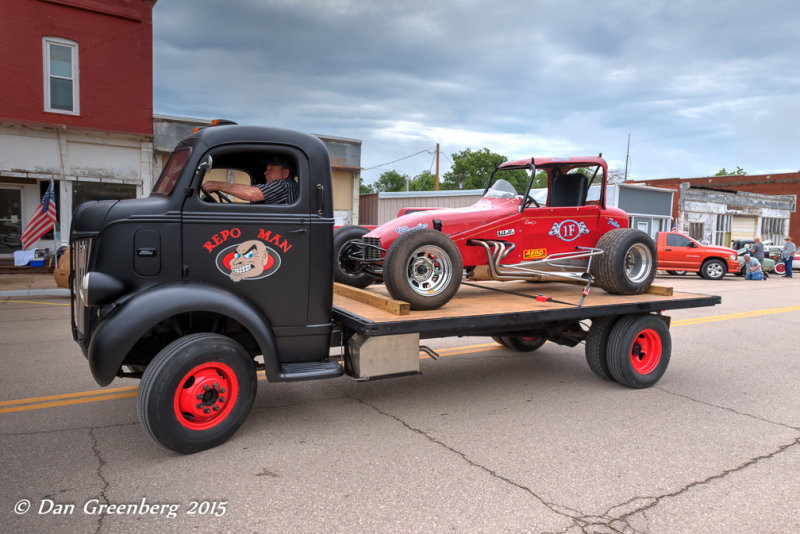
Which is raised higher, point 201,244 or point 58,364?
point 201,244

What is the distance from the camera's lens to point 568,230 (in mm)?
6441

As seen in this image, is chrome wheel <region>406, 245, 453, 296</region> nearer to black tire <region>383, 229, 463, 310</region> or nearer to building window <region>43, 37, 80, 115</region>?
black tire <region>383, 229, 463, 310</region>

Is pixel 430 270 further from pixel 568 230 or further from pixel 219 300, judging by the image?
pixel 568 230

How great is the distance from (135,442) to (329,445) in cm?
146

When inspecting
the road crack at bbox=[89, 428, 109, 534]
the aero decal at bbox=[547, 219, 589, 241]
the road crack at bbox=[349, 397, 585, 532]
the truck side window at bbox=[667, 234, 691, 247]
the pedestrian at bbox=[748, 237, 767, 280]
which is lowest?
the road crack at bbox=[89, 428, 109, 534]

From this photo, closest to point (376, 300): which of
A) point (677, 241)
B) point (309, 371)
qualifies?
point (309, 371)

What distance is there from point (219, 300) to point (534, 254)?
371 cm

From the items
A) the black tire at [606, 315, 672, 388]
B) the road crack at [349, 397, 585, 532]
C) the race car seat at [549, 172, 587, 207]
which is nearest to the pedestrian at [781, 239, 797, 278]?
the race car seat at [549, 172, 587, 207]

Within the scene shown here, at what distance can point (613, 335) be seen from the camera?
5.78m

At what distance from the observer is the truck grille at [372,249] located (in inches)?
229

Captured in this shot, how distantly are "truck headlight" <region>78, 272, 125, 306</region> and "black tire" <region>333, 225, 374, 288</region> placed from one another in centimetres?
273

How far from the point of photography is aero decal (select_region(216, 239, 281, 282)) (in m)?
4.11

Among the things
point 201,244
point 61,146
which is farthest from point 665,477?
point 61,146

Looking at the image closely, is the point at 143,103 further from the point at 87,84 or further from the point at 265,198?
the point at 265,198
